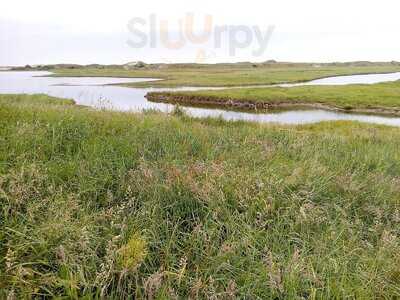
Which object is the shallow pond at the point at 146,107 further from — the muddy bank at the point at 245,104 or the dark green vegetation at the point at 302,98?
the dark green vegetation at the point at 302,98

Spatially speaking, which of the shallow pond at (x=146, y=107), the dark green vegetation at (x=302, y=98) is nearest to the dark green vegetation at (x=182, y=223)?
the shallow pond at (x=146, y=107)

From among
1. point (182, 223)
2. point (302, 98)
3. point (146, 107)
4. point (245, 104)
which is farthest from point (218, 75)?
point (182, 223)

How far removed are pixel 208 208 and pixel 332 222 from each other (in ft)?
4.79

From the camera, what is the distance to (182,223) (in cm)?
388

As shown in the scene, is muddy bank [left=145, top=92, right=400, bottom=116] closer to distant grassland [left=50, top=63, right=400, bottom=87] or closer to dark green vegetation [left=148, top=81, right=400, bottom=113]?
dark green vegetation [left=148, top=81, right=400, bottom=113]

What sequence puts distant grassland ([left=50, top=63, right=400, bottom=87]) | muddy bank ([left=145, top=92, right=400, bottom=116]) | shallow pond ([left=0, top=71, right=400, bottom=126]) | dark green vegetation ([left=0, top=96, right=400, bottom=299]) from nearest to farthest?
1. dark green vegetation ([left=0, top=96, right=400, bottom=299])
2. shallow pond ([left=0, top=71, right=400, bottom=126])
3. muddy bank ([left=145, top=92, right=400, bottom=116])
4. distant grassland ([left=50, top=63, right=400, bottom=87])

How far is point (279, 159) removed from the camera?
591 centimetres

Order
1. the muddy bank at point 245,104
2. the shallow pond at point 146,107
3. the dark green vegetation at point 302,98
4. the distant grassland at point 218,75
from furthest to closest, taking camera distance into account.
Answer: the distant grassland at point 218,75
the dark green vegetation at point 302,98
the muddy bank at point 245,104
the shallow pond at point 146,107

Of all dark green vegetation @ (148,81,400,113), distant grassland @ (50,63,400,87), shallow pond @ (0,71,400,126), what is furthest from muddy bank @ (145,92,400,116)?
distant grassland @ (50,63,400,87)

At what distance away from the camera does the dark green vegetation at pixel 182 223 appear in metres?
2.80

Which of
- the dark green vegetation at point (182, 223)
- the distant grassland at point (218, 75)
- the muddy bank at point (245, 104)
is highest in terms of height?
the distant grassland at point (218, 75)

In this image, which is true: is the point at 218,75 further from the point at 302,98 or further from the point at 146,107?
the point at 146,107

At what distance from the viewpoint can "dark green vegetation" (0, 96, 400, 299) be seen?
2.80 meters

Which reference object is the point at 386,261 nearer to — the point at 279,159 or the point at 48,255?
the point at 279,159
